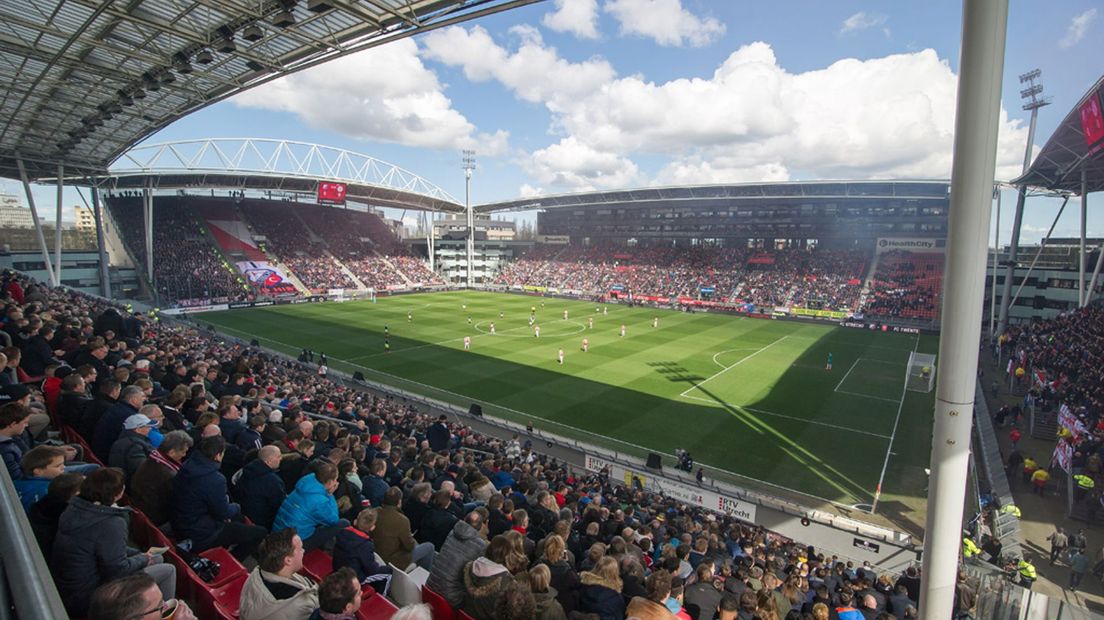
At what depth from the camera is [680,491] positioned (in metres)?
16.1

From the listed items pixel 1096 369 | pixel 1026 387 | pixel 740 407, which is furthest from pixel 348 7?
pixel 1026 387

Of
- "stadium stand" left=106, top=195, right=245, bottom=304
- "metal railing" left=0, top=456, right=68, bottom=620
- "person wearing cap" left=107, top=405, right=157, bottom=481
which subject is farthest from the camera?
"stadium stand" left=106, top=195, right=245, bottom=304

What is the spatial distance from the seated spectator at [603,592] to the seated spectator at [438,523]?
185cm

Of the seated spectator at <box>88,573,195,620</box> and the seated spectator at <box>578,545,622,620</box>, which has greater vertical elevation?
the seated spectator at <box>88,573,195,620</box>

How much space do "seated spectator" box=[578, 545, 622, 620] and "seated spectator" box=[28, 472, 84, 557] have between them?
3.94 meters

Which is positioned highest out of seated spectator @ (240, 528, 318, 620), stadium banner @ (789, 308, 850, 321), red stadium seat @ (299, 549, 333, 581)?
seated spectator @ (240, 528, 318, 620)

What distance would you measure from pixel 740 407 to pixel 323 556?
74.6 feet

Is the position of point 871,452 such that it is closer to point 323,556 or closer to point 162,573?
point 323,556

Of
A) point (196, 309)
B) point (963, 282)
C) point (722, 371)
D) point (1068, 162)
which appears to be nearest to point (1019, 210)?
point (1068, 162)

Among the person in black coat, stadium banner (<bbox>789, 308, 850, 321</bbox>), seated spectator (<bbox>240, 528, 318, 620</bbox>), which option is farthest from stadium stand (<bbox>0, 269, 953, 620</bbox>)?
stadium banner (<bbox>789, 308, 850, 321</bbox>)

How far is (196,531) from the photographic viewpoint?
16.0 feet

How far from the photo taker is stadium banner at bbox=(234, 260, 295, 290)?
2344 inches

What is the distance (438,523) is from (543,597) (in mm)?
2246

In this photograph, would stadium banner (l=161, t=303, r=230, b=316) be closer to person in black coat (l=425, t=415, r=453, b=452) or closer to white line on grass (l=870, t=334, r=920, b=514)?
person in black coat (l=425, t=415, r=453, b=452)
